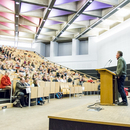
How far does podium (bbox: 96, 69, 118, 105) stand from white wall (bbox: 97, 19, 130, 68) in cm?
726

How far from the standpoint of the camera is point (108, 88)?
3359mm

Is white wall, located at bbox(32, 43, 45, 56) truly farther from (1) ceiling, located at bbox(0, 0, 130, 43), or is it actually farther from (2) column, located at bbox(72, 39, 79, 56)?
(2) column, located at bbox(72, 39, 79, 56)

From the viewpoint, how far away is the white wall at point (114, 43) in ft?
33.4

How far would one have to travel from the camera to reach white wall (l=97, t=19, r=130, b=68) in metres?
10.2

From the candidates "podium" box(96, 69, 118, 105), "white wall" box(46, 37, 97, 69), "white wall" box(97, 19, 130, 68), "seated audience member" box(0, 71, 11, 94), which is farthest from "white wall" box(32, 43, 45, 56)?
"podium" box(96, 69, 118, 105)

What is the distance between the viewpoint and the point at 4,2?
8680 mm

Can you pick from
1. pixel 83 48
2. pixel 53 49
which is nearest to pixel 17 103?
pixel 83 48

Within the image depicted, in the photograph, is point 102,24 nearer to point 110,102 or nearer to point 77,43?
point 77,43

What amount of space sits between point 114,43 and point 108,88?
8.91 metres

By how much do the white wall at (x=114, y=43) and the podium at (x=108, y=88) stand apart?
23.8 feet

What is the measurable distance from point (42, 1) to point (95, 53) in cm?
737

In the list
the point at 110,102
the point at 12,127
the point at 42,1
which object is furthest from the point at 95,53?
the point at 12,127

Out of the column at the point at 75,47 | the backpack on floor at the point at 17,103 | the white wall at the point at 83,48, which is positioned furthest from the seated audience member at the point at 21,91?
the white wall at the point at 83,48

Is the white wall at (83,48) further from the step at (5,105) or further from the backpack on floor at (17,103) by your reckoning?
the step at (5,105)
